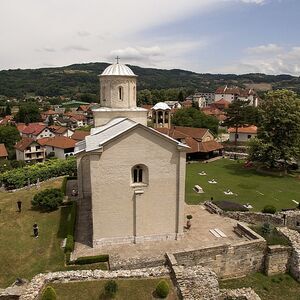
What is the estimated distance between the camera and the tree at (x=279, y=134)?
4209 cm

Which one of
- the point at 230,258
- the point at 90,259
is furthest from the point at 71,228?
the point at 230,258

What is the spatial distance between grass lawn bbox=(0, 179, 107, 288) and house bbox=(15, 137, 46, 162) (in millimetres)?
37488

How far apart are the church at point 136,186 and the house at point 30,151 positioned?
Answer: 162ft

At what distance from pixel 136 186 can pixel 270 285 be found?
35.1 ft

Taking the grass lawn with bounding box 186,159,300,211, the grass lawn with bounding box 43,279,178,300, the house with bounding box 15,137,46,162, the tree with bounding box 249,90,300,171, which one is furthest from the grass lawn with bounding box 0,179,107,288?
the house with bounding box 15,137,46,162

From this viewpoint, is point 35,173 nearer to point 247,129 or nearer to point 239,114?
point 239,114

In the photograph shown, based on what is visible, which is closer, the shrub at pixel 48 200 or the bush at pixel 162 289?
the bush at pixel 162 289

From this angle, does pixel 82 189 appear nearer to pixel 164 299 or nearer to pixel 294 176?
pixel 164 299

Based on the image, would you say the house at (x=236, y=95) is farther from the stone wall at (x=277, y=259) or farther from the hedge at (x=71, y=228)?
the hedge at (x=71, y=228)

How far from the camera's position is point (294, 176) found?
1679 inches

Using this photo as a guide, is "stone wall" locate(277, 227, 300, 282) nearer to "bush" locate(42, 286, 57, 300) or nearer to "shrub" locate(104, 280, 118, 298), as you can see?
"shrub" locate(104, 280, 118, 298)

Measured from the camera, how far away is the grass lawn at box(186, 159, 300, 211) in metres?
32.8

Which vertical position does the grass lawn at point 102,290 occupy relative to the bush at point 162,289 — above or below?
below

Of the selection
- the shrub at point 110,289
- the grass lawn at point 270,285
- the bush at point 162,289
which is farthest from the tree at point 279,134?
the shrub at point 110,289
